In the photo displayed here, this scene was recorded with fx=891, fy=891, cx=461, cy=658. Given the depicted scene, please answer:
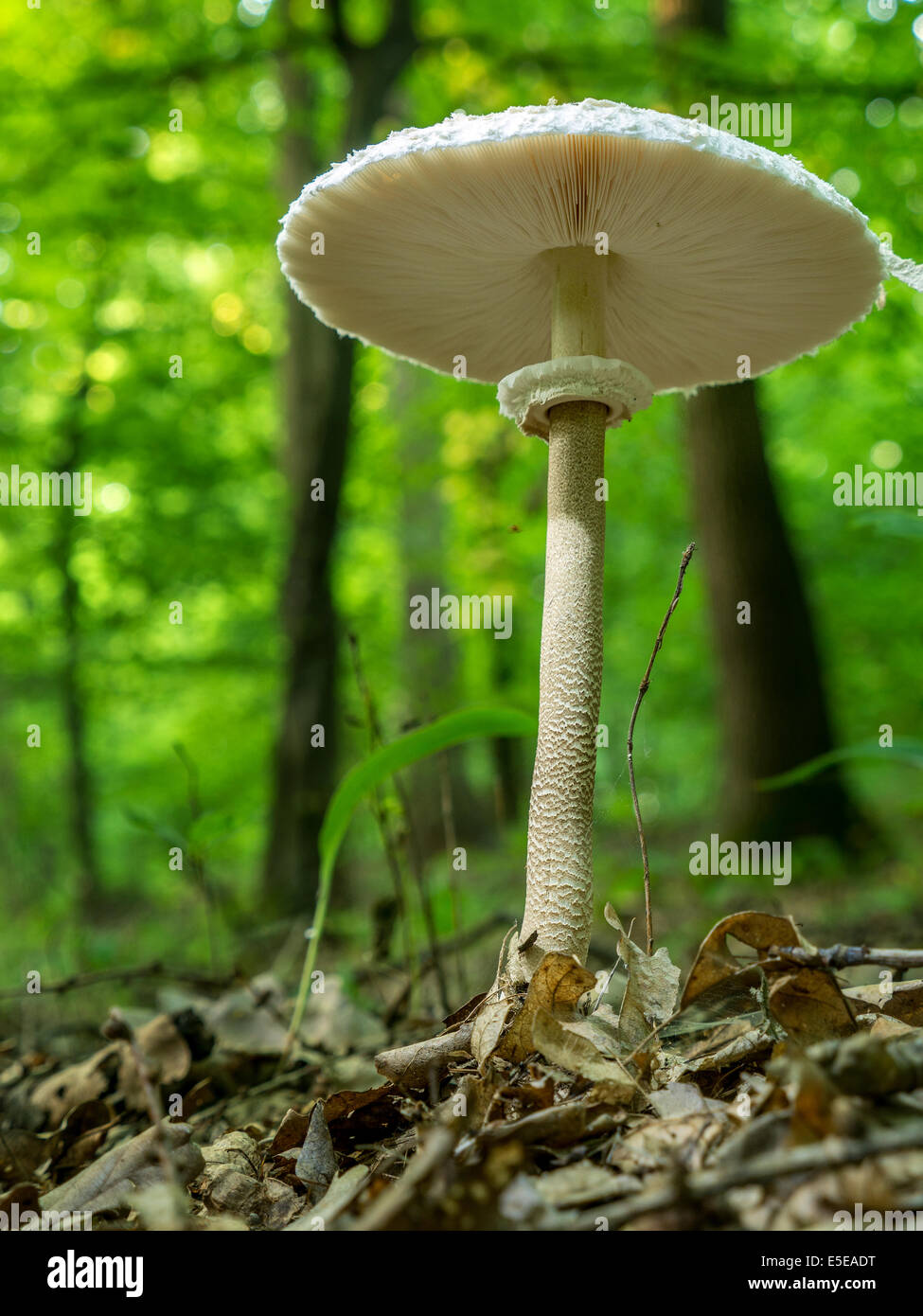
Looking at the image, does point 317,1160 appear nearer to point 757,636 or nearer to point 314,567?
point 314,567

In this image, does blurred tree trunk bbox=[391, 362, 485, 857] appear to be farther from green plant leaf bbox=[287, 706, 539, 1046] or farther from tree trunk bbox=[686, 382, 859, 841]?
green plant leaf bbox=[287, 706, 539, 1046]

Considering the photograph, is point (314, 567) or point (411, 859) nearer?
point (411, 859)

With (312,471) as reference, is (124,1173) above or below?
below

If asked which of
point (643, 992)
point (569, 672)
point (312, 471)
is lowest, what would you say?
point (643, 992)

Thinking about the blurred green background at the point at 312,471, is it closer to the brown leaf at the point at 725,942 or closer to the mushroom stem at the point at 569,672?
the mushroom stem at the point at 569,672

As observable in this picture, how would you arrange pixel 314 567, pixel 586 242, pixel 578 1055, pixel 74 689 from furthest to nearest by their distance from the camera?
pixel 74 689, pixel 314 567, pixel 586 242, pixel 578 1055

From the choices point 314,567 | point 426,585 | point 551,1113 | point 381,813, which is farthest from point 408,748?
point 426,585
